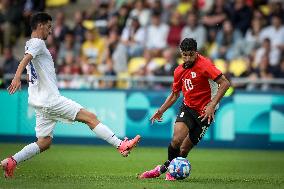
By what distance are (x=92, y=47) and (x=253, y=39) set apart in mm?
4832

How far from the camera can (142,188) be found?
1137 cm

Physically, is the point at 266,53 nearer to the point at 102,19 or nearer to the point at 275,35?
the point at 275,35

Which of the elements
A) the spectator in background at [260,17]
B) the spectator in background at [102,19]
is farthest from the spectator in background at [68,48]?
the spectator in background at [260,17]

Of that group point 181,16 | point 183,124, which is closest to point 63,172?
point 183,124

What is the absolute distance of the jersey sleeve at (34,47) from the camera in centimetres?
1245

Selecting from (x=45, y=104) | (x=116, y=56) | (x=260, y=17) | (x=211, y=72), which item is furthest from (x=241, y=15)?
(x=45, y=104)

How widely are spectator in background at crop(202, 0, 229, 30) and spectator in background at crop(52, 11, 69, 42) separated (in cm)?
426

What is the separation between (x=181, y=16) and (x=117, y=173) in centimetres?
1152

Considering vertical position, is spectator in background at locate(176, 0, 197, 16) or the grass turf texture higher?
spectator in background at locate(176, 0, 197, 16)

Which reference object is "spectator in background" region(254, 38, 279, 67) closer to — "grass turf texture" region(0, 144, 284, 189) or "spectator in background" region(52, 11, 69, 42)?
"grass turf texture" region(0, 144, 284, 189)

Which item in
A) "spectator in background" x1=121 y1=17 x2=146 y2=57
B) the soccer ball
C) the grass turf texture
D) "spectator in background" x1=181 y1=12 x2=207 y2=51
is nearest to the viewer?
the grass turf texture

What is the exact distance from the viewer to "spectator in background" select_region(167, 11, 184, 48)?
24.5 m

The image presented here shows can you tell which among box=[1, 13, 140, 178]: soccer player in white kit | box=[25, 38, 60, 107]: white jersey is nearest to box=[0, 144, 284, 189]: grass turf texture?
box=[1, 13, 140, 178]: soccer player in white kit

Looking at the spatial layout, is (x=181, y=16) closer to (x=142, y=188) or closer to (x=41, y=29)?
(x=41, y=29)
